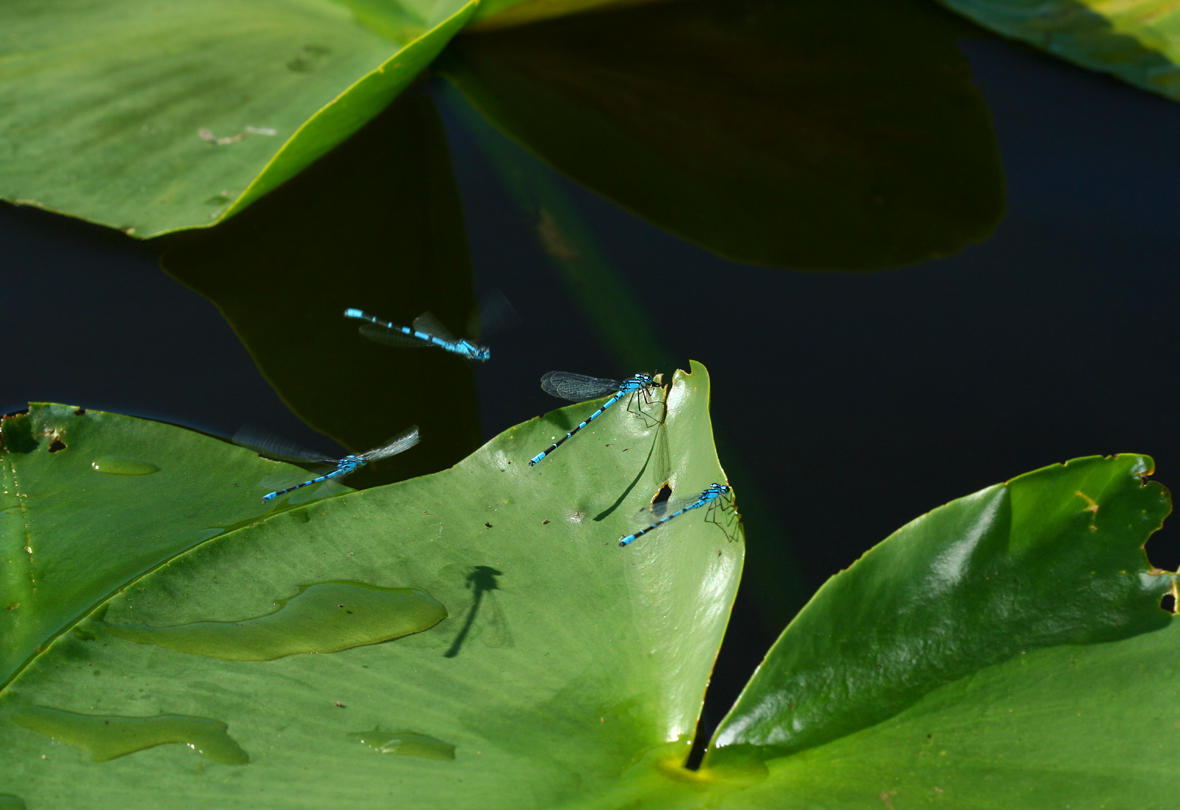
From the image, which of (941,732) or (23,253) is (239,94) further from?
(941,732)

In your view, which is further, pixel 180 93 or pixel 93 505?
pixel 180 93

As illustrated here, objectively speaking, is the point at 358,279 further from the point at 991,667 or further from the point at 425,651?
the point at 991,667

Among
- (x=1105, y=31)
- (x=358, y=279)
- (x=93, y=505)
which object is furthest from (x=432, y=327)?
(x=1105, y=31)

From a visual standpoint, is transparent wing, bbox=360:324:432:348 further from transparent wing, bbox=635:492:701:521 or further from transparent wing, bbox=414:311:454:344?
transparent wing, bbox=635:492:701:521

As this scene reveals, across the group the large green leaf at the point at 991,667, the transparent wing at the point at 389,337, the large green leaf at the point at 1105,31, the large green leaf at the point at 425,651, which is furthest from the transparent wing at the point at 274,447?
the large green leaf at the point at 1105,31

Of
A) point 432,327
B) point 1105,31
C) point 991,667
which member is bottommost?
point 991,667

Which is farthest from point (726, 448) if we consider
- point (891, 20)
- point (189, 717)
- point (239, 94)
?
point (891, 20)

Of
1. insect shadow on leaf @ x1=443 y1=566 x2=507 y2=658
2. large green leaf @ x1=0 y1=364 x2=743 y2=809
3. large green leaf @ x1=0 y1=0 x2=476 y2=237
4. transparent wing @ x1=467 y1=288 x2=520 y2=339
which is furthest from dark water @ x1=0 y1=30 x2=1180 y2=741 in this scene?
insect shadow on leaf @ x1=443 y1=566 x2=507 y2=658

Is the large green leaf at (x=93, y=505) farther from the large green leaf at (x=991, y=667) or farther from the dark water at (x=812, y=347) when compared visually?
the large green leaf at (x=991, y=667)
